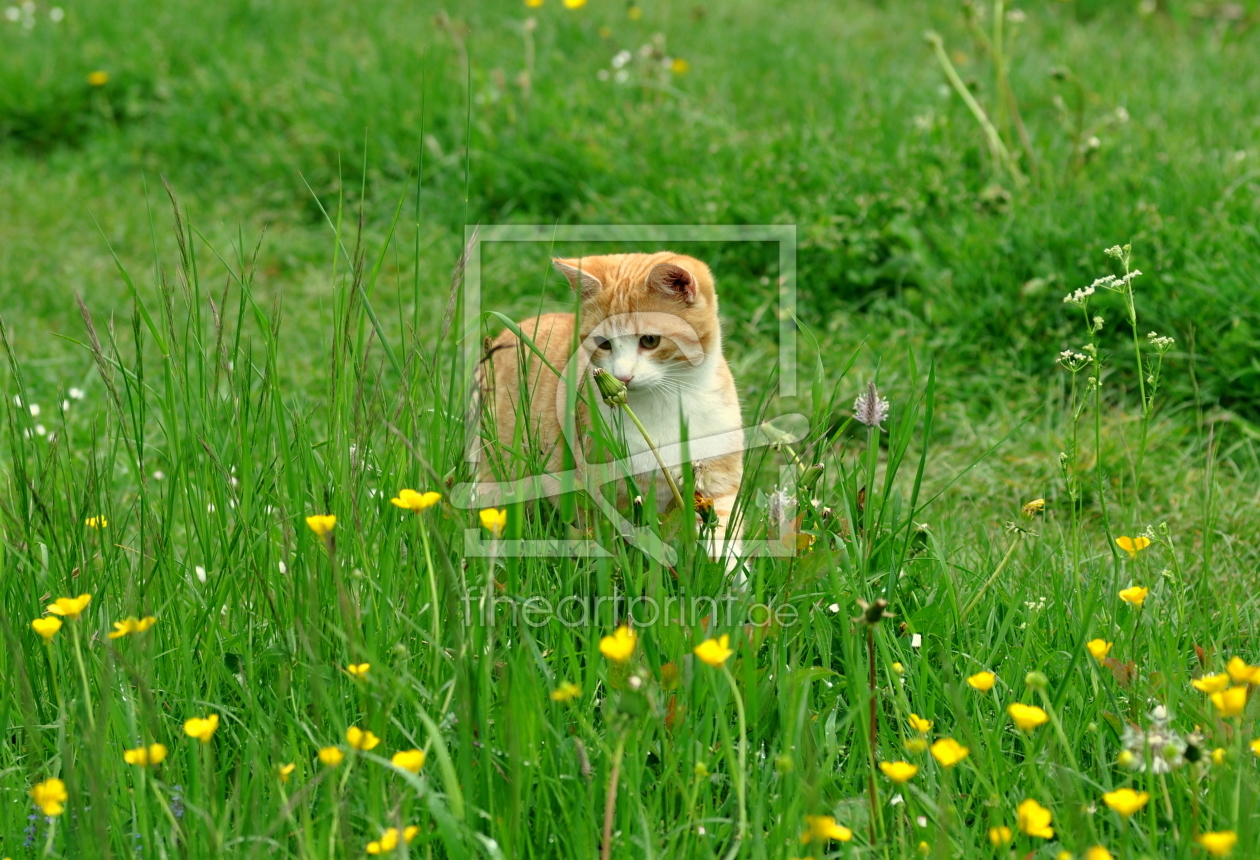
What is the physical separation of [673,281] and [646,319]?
0.12 meters

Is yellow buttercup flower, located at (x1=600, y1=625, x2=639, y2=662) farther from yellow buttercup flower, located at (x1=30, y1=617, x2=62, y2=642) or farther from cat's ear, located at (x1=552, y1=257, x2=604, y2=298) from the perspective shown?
cat's ear, located at (x1=552, y1=257, x2=604, y2=298)

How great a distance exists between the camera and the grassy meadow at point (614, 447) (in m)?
1.63

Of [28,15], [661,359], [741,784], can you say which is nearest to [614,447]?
→ [741,784]

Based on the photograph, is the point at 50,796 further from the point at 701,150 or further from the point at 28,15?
the point at 28,15

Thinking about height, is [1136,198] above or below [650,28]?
below

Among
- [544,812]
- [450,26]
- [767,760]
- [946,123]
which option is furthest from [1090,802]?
[450,26]

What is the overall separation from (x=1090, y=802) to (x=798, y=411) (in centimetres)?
186

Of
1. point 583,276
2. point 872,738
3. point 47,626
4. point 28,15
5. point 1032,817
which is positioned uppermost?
point 28,15

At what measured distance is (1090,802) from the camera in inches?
67.7

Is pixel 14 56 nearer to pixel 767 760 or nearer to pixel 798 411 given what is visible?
pixel 798 411

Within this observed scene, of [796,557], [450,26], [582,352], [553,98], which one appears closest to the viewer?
[796,557]

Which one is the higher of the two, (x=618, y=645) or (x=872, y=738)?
(x=618, y=645)

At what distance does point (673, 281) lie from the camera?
2715 mm

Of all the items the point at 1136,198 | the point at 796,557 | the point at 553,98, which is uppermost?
the point at 553,98
